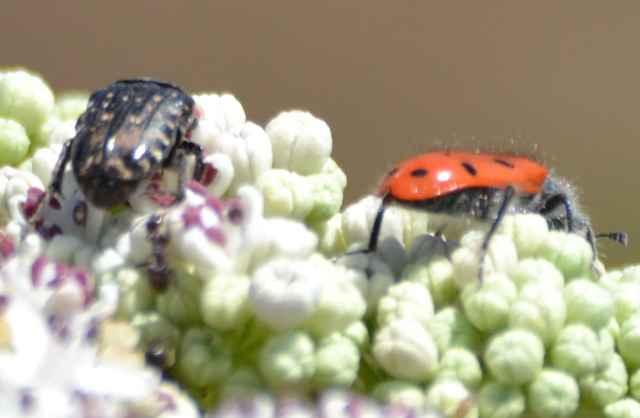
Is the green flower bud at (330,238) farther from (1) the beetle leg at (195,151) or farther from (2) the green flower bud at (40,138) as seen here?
(2) the green flower bud at (40,138)

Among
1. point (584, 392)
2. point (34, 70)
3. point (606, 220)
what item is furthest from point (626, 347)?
point (34, 70)

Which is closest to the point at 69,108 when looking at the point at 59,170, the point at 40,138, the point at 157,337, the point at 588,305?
the point at 40,138

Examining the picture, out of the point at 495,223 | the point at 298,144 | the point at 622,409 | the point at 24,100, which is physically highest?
the point at 24,100

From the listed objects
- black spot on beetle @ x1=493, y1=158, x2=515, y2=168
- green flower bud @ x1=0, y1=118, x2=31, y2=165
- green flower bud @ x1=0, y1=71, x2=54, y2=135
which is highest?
green flower bud @ x1=0, y1=71, x2=54, y2=135

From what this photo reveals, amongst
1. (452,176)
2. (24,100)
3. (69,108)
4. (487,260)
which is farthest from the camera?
(69,108)

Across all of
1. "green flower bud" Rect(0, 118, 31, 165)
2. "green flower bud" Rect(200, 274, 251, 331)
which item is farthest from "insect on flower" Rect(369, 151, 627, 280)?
"green flower bud" Rect(0, 118, 31, 165)

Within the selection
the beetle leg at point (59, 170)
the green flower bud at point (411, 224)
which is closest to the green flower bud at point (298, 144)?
the green flower bud at point (411, 224)

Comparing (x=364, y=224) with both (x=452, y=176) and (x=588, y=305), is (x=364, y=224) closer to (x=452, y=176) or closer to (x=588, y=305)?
(x=452, y=176)

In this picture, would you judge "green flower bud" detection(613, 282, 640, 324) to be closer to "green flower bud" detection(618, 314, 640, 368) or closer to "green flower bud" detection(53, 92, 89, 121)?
"green flower bud" detection(618, 314, 640, 368)
